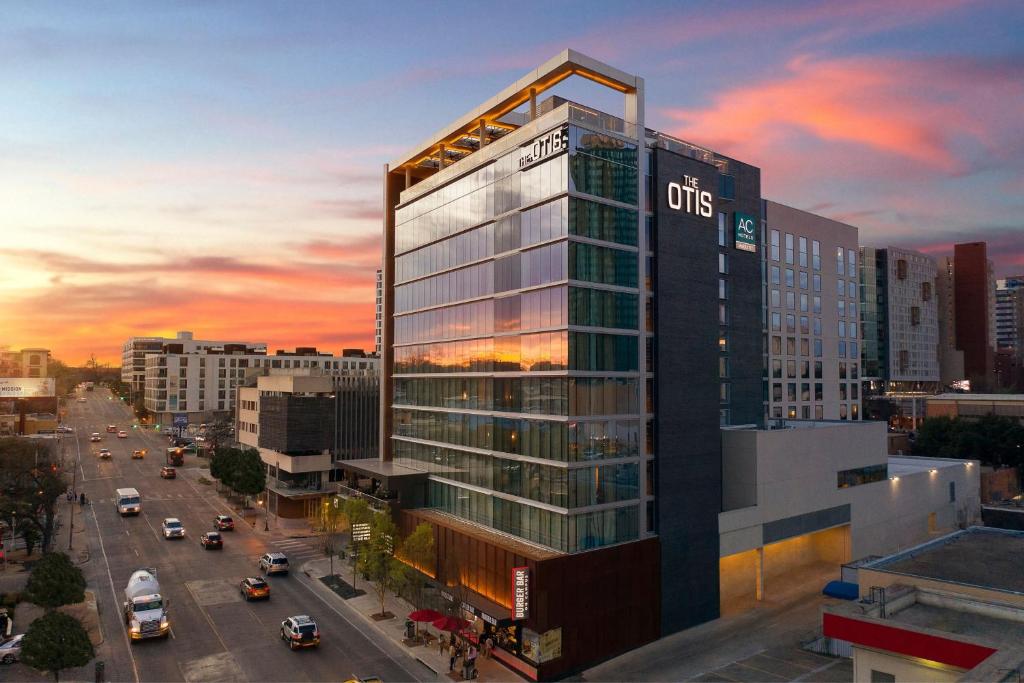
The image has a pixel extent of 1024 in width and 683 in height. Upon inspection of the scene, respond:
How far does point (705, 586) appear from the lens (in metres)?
46.1

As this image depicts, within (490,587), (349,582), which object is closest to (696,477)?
(490,587)

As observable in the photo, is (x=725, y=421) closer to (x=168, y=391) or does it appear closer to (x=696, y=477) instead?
(x=696, y=477)

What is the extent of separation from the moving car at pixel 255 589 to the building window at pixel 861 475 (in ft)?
152

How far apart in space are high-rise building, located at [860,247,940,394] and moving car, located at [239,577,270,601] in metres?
157

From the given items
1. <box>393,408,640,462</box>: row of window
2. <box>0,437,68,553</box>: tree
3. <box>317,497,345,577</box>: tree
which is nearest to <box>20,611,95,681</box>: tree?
<box>317,497,345,577</box>: tree

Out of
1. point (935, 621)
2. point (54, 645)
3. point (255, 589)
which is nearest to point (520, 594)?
point (935, 621)

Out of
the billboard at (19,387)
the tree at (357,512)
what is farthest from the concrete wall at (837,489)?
the billboard at (19,387)

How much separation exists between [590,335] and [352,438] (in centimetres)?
4832

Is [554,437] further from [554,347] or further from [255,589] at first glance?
[255,589]

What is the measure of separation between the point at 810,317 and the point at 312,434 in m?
62.4

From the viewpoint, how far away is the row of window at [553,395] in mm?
42031

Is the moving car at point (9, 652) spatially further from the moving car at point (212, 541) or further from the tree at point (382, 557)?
the moving car at point (212, 541)

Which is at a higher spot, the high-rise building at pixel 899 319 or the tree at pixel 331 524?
the high-rise building at pixel 899 319

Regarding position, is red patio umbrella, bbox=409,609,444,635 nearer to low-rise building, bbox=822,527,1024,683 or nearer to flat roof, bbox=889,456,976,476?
low-rise building, bbox=822,527,1024,683
